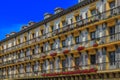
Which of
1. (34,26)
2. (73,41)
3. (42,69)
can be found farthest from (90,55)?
(34,26)

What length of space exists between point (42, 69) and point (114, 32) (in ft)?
71.3

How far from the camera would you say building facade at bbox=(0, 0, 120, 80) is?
41203 millimetres

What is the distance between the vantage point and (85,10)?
47125mm

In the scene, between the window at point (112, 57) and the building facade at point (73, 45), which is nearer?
the window at point (112, 57)

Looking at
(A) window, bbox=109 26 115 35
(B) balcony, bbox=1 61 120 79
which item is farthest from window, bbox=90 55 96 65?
(A) window, bbox=109 26 115 35

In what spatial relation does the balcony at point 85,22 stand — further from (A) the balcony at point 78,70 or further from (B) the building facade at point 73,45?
(A) the balcony at point 78,70

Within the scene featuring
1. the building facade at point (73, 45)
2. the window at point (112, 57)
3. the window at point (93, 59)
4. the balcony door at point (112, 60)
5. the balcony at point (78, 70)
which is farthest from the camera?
the window at point (93, 59)

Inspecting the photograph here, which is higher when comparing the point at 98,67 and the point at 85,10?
the point at 85,10

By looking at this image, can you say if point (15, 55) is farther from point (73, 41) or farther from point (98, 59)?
point (98, 59)

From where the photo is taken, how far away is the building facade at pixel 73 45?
135 feet

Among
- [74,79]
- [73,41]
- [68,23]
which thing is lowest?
[74,79]

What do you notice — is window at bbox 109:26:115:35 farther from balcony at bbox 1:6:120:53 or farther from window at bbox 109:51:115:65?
window at bbox 109:51:115:65

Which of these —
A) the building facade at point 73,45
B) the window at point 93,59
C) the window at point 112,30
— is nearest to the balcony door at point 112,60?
the building facade at point 73,45

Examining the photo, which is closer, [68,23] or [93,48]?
[93,48]
